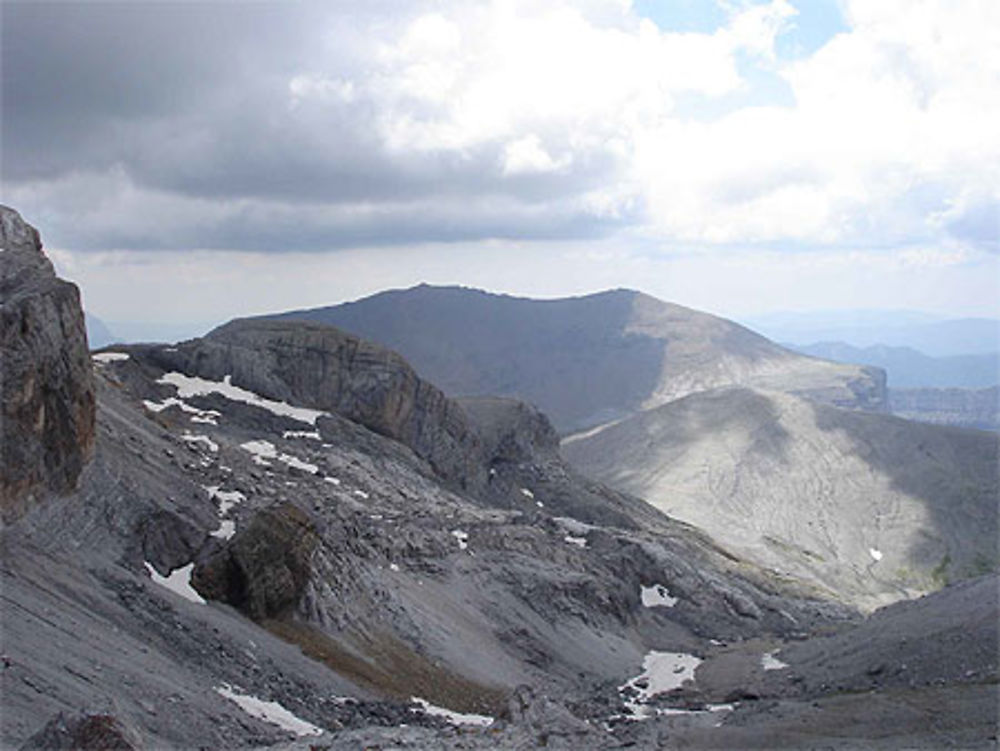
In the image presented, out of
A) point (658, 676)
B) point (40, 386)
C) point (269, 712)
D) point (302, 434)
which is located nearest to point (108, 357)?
point (302, 434)

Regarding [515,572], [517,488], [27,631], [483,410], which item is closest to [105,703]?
[27,631]

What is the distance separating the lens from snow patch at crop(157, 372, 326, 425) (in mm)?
76062

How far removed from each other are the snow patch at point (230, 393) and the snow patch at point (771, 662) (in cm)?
3864

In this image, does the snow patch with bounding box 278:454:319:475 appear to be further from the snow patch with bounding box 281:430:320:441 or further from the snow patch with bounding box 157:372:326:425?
the snow patch with bounding box 157:372:326:425

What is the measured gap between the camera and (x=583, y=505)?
316 feet

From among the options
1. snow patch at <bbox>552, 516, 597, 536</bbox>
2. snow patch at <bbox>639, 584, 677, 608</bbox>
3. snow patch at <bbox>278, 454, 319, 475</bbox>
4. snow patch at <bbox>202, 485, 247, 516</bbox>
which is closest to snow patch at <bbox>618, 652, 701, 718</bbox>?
snow patch at <bbox>639, 584, 677, 608</bbox>

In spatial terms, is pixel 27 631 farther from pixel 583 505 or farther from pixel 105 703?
pixel 583 505

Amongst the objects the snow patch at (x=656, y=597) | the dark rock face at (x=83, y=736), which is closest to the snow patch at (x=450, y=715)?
the dark rock face at (x=83, y=736)

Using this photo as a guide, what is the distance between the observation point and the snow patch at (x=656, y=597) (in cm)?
7194

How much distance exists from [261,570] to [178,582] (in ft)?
10.5

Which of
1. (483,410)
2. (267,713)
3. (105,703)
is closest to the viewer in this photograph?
(105,703)

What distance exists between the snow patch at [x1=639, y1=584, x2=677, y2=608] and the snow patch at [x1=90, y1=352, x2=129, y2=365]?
43.8 metres

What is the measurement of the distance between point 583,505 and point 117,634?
69.7m

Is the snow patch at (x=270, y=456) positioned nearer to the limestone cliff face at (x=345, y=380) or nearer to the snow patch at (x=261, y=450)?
the snow patch at (x=261, y=450)
